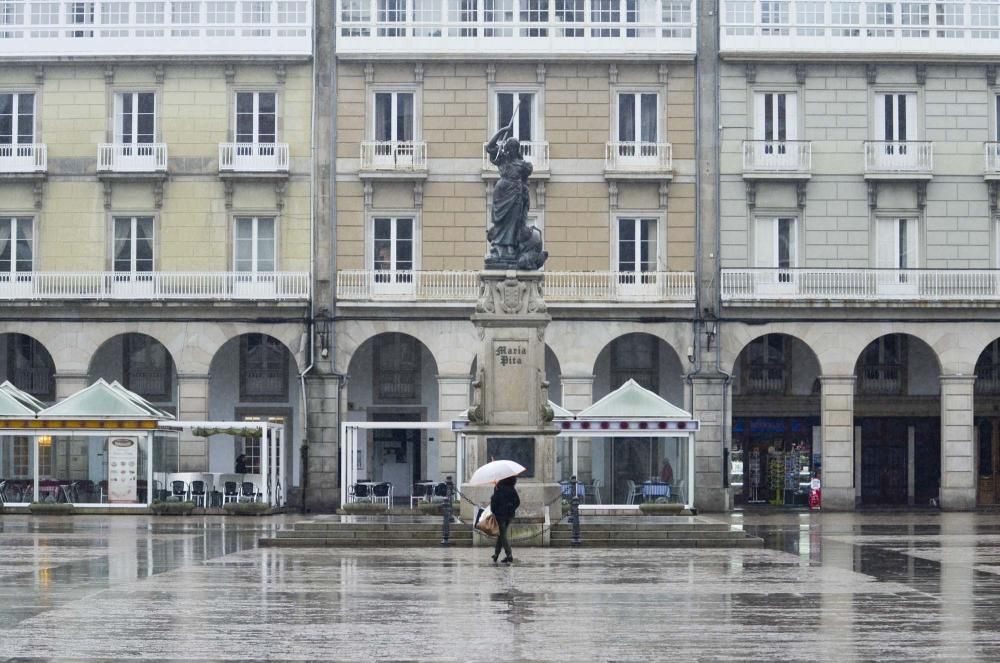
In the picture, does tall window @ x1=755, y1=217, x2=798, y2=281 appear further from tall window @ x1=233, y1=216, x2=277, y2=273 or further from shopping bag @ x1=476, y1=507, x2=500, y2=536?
shopping bag @ x1=476, y1=507, x2=500, y2=536

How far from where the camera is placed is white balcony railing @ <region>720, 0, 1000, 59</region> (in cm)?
5194

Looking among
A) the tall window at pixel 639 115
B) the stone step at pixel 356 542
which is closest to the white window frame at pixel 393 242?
the tall window at pixel 639 115

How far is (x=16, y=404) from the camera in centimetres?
4841

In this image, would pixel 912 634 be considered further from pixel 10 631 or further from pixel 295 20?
pixel 295 20

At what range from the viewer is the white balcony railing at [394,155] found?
5228 cm

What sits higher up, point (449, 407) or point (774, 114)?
point (774, 114)

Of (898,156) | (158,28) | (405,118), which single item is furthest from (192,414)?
(898,156)

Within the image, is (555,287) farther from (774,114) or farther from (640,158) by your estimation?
(774,114)

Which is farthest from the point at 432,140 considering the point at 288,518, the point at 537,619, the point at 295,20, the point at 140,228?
the point at 537,619

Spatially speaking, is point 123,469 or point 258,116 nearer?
point 123,469

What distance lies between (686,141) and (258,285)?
534 inches

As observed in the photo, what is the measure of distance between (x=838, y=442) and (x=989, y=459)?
21.8 feet

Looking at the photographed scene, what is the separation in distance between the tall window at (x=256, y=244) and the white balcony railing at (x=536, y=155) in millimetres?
6741

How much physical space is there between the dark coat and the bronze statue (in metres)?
5.95
